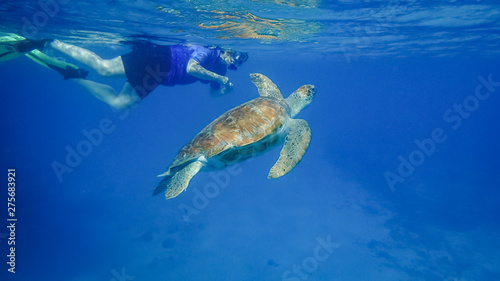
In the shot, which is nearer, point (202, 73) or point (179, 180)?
point (179, 180)

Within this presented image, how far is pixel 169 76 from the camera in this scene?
8.33m

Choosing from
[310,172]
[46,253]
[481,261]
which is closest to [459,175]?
[310,172]

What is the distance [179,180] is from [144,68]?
201 inches

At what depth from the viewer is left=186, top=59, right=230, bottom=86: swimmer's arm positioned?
298 inches

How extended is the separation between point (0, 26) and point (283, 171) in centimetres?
1421

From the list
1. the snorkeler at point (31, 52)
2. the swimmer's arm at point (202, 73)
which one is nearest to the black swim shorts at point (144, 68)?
the swimmer's arm at point (202, 73)

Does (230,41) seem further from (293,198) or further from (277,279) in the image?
(277,279)

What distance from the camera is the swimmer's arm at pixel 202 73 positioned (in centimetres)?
758

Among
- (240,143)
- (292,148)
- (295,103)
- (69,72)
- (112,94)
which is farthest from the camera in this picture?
(112,94)

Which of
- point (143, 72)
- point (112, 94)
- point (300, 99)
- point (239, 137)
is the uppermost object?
point (143, 72)

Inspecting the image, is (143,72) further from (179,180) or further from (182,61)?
(179,180)

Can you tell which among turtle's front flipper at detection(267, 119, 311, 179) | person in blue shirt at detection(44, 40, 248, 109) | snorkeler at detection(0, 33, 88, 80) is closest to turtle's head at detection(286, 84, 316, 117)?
turtle's front flipper at detection(267, 119, 311, 179)

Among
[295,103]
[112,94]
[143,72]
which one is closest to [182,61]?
[143,72]

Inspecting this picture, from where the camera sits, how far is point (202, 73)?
7719 mm
